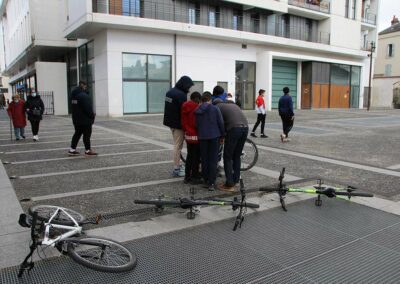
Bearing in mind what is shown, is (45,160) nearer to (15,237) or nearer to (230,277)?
(15,237)

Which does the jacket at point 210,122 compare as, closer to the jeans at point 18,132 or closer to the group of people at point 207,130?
the group of people at point 207,130

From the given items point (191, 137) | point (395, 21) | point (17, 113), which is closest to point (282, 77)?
point (17, 113)

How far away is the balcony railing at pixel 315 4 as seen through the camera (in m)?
32.9

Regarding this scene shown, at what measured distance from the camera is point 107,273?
11.1ft

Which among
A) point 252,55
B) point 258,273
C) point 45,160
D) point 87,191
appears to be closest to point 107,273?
point 258,273

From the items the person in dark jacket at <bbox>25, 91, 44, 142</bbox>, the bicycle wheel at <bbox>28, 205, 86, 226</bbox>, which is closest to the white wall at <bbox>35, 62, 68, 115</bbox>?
the person in dark jacket at <bbox>25, 91, 44, 142</bbox>

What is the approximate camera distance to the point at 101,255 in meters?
3.48

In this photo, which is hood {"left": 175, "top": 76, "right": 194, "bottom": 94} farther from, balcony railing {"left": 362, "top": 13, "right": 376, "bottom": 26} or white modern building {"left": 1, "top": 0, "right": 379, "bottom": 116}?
balcony railing {"left": 362, "top": 13, "right": 376, "bottom": 26}

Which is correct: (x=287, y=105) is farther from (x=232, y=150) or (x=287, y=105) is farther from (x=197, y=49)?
(x=197, y=49)

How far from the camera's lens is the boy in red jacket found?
6234 mm

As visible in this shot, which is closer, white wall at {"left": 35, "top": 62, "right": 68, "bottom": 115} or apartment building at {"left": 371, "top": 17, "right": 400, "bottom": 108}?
white wall at {"left": 35, "top": 62, "right": 68, "bottom": 115}

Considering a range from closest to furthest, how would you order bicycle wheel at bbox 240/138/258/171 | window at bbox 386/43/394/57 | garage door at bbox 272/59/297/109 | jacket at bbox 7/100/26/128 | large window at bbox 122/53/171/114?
bicycle wheel at bbox 240/138/258/171 → jacket at bbox 7/100/26/128 → large window at bbox 122/53/171/114 → garage door at bbox 272/59/297/109 → window at bbox 386/43/394/57

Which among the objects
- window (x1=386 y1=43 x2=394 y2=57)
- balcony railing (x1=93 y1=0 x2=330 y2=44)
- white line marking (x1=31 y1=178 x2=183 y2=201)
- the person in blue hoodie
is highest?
window (x1=386 y1=43 x2=394 y2=57)

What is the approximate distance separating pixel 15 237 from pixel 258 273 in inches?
110
